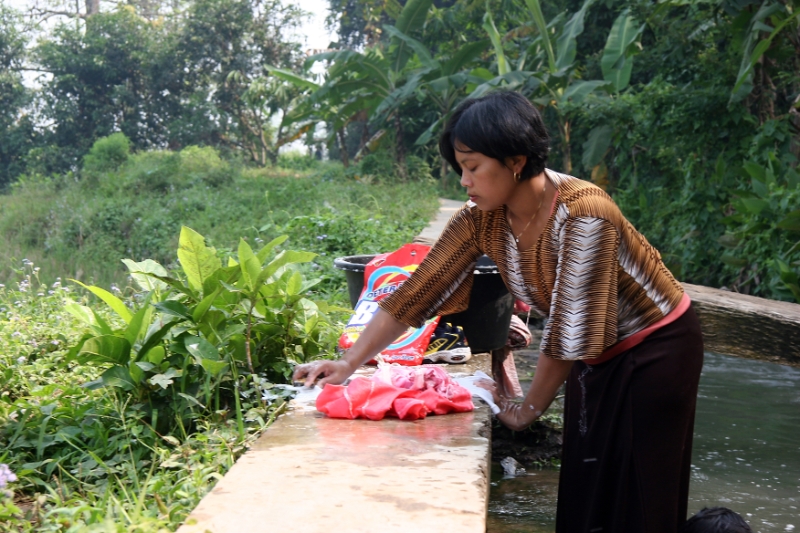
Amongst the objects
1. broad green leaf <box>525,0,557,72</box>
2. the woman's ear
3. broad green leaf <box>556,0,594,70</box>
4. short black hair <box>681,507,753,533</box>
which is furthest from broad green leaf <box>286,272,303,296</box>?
broad green leaf <box>556,0,594,70</box>

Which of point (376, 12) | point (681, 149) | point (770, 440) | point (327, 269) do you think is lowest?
point (770, 440)

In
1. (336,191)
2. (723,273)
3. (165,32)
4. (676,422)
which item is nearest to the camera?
(676,422)

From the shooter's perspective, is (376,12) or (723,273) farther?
(376,12)

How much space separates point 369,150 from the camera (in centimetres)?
1944

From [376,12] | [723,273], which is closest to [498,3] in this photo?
[376,12]

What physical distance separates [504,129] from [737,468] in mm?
2520

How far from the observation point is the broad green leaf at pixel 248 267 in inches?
119

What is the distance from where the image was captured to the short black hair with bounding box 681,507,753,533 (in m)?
2.20

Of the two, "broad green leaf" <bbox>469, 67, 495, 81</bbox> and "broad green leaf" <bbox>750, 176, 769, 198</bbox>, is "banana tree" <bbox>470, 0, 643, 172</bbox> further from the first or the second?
"broad green leaf" <bbox>750, 176, 769, 198</bbox>

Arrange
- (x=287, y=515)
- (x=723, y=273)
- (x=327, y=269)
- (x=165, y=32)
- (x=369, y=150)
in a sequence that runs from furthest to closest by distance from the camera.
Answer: (x=165, y=32) → (x=369, y=150) → (x=723, y=273) → (x=327, y=269) → (x=287, y=515)

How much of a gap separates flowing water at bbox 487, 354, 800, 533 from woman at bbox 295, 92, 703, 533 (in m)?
0.81

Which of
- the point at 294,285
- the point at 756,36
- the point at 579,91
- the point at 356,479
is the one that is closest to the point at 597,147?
the point at 579,91

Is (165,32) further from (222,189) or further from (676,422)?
(676,422)

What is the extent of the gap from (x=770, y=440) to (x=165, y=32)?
29.3m
